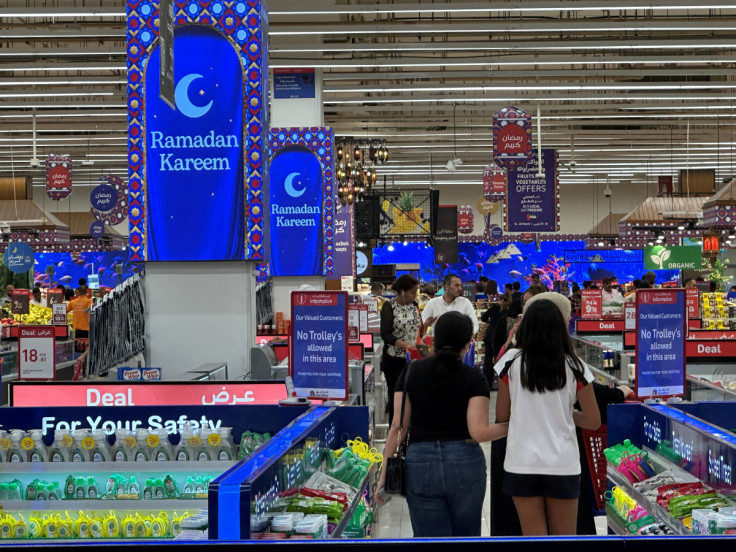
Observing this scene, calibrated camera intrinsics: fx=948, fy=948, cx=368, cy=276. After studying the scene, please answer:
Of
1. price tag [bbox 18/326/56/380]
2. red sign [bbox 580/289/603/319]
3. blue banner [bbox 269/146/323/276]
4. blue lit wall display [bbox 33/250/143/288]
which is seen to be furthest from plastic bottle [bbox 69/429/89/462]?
blue lit wall display [bbox 33/250/143/288]

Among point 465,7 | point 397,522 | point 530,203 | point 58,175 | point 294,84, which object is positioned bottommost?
point 397,522

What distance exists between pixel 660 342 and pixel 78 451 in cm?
322

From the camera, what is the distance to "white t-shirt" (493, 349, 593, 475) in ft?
12.7

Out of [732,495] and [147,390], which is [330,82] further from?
[732,495]

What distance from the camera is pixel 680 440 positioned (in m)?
4.15

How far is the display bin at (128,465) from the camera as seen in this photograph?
368cm

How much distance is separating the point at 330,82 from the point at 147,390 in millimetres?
11664

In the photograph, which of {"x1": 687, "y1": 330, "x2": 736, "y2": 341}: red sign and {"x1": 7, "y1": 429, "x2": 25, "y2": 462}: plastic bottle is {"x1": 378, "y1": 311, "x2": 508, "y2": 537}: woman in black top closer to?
{"x1": 7, "y1": 429, "x2": 25, "y2": 462}: plastic bottle

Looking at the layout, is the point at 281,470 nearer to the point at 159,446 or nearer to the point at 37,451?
the point at 159,446

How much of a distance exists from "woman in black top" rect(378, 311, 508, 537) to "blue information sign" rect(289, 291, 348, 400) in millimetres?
1006

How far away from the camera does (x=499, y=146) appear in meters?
15.4

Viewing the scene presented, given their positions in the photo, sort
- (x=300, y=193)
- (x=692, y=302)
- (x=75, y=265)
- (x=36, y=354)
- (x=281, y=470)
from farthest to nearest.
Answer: (x=75, y=265) < (x=692, y=302) < (x=300, y=193) < (x=36, y=354) < (x=281, y=470)

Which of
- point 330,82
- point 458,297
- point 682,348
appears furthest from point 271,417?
point 330,82

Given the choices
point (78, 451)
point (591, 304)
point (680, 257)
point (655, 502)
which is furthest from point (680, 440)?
point (680, 257)
